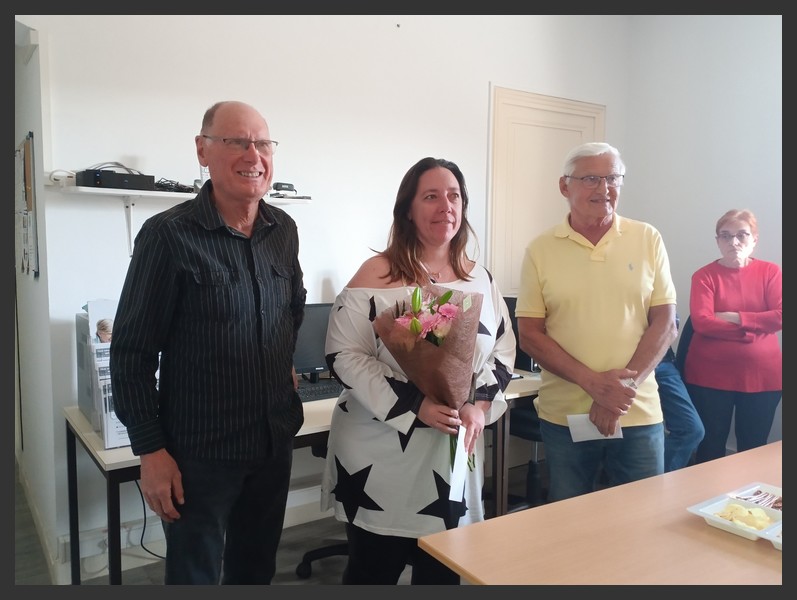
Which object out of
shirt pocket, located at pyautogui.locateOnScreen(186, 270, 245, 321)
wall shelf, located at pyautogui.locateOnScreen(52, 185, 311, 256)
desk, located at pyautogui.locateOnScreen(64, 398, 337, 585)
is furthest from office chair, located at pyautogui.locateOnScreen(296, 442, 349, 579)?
shirt pocket, located at pyautogui.locateOnScreen(186, 270, 245, 321)

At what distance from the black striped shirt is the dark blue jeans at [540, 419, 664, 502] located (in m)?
0.89

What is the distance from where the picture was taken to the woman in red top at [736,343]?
3174 mm

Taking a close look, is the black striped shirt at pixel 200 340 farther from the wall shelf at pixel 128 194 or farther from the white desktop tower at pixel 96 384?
the wall shelf at pixel 128 194

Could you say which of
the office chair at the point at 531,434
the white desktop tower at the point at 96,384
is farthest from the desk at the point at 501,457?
→ the white desktop tower at the point at 96,384

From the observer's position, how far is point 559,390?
2.00m

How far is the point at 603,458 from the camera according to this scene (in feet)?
6.51

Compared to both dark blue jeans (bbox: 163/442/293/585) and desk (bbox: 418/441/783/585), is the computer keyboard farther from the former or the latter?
desk (bbox: 418/441/783/585)

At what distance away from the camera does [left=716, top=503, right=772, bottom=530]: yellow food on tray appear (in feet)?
4.34

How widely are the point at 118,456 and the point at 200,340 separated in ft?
3.00

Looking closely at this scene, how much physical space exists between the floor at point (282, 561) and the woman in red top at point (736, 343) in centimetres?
118

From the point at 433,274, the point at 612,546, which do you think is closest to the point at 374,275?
the point at 433,274

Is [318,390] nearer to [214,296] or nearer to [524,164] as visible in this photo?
[214,296]

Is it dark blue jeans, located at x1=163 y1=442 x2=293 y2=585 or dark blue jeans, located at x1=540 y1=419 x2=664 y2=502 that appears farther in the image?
dark blue jeans, located at x1=540 y1=419 x2=664 y2=502

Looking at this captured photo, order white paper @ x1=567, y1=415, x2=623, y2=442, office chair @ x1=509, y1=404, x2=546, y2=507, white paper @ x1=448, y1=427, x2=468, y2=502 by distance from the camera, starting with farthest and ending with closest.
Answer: office chair @ x1=509, y1=404, x2=546, y2=507, white paper @ x1=567, y1=415, x2=623, y2=442, white paper @ x1=448, y1=427, x2=468, y2=502
